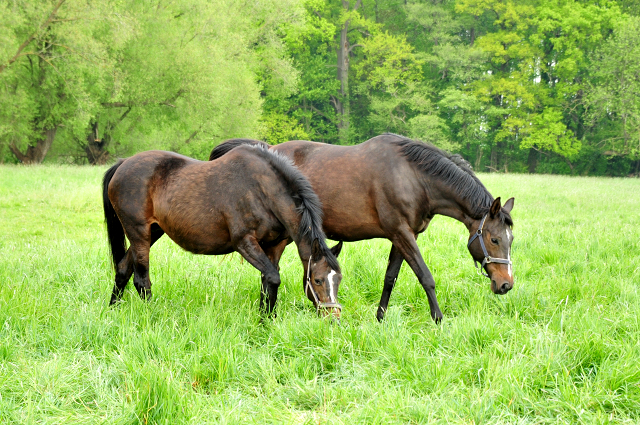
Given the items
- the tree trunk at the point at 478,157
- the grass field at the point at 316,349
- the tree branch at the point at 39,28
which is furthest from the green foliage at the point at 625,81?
the tree branch at the point at 39,28

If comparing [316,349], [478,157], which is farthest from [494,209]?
[478,157]

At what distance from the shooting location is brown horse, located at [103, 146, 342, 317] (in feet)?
15.6

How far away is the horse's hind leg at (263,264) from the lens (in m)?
4.93

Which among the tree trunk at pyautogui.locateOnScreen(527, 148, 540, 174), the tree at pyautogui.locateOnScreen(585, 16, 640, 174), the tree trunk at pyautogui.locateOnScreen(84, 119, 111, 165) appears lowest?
the tree trunk at pyautogui.locateOnScreen(527, 148, 540, 174)

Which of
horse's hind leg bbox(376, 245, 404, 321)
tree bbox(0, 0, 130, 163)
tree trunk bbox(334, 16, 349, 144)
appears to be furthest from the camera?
tree trunk bbox(334, 16, 349, 144)

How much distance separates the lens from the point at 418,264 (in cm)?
510

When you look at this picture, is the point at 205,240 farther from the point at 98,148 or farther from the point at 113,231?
the point at 98,148

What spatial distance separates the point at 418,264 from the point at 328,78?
43113mm

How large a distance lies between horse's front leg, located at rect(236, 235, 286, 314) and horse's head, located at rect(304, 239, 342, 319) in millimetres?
417

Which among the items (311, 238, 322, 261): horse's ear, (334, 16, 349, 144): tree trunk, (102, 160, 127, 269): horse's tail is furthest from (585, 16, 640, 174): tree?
(102, 160, 127, 269): horse's tail

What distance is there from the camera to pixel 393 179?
17.5ft

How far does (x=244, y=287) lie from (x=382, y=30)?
1810 inches

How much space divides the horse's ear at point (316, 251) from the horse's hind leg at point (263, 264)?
0.46 meters

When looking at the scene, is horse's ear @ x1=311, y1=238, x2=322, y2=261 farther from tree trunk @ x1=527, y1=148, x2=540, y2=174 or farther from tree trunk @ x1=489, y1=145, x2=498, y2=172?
tree trunk @ x1=527, y1=148, x2=540, y2=174
